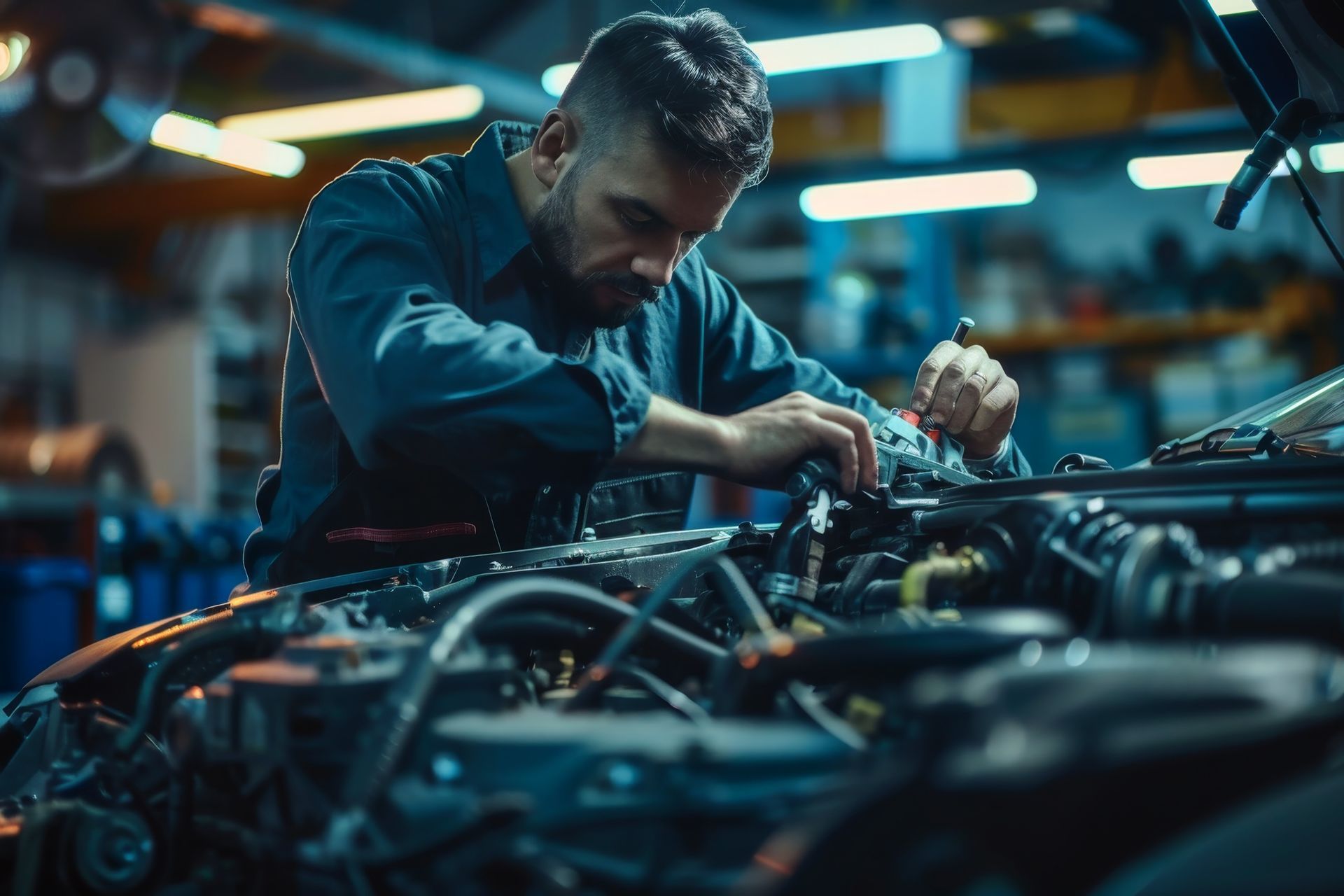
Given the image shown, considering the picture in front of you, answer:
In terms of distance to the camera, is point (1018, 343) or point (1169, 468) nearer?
point (1169, 468)

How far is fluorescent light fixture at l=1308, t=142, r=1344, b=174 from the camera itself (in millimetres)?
2021

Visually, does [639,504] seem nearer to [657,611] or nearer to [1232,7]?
[657,611]

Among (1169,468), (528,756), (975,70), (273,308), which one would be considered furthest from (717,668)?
(273,308)

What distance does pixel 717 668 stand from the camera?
3.26ft

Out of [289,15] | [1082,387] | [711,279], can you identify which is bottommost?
[1082,387]

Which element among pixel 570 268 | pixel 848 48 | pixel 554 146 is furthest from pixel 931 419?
pixel 848 48

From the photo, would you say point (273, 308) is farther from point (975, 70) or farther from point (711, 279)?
point (711, 279)

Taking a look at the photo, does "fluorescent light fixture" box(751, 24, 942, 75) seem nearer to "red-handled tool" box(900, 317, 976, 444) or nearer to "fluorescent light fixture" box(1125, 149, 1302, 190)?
"fluorescent light fixture" box(1125, 149, 1302, 190)

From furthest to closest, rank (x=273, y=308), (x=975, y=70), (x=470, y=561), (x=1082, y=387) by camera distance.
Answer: (x=273, y=308) < (x=975, y=70) < (x=1082, y=387) < (x=470, y=561)

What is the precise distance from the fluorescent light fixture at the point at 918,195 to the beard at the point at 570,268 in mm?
4382

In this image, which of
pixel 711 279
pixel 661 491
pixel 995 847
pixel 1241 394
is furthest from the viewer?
pixel 1241 394

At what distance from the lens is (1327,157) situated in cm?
256

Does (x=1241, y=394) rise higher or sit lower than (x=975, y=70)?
lower

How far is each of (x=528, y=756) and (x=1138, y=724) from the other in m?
0.38
